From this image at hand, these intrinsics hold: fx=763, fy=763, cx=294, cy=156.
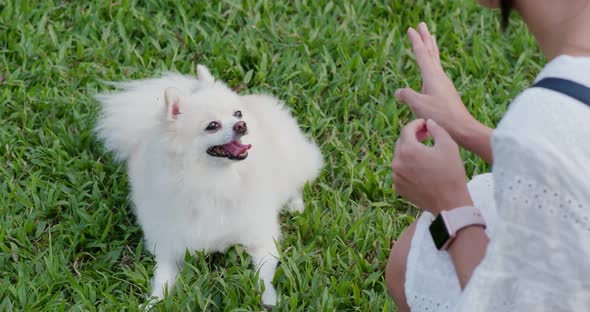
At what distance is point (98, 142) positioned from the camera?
133 inches

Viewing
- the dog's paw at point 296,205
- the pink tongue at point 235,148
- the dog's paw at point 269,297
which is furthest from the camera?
the dog's paw at point 296,205

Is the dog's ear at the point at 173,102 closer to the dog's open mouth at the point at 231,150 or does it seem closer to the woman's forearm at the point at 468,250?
the dog's open mouth at the point at 231,150

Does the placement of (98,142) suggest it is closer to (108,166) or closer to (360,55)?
(108,166)

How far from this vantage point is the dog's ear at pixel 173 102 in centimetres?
252

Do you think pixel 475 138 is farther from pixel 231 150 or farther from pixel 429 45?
pixel 231 150

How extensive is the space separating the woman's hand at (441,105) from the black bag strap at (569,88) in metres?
0.41

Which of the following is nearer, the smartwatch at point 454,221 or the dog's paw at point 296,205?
the smartwatch at point 454,221

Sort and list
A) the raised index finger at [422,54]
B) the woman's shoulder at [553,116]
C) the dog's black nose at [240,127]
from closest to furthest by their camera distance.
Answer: the woman's shoulder at [553,116], the raised index finger at [422,54], the dog's black nose at [240,127]

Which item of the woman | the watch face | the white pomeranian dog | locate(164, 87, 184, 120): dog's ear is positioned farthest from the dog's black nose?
the watch face

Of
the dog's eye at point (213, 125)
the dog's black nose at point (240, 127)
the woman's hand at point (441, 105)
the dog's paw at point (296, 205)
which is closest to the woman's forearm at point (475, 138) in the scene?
the woman's hand at point (441, 105)

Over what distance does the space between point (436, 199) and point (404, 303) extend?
1.64 ft

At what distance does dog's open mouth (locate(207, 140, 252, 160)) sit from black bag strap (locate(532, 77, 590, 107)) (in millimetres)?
1249

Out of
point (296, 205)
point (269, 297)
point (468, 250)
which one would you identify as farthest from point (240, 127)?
point (468, 250)

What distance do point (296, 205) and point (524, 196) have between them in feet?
5.78
